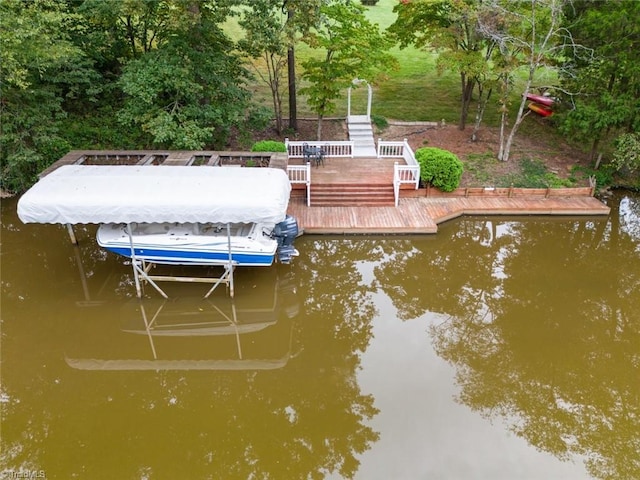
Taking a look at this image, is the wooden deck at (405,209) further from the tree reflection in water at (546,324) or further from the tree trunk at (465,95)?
the tree trunk at (465,95)

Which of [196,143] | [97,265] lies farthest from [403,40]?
[97,265]

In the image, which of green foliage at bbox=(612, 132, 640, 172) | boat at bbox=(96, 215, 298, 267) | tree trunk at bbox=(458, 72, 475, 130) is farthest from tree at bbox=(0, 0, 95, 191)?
green foliage at bbox=(612, 132, 640, 172)

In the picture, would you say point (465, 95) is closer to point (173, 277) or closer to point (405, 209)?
point (405, 209)

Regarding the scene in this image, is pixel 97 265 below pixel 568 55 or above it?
below

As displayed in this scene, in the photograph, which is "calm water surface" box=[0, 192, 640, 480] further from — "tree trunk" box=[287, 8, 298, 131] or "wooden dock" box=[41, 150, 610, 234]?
"tree trunk" box=[287, 8, 298, 131]

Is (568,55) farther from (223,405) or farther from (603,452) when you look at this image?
(223,405)

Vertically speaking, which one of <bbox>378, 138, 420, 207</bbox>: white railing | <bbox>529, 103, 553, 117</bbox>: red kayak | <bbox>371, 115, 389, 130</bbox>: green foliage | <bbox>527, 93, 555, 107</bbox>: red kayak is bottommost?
<bbox>378, 138, 420, 207</bbox>: white railing
